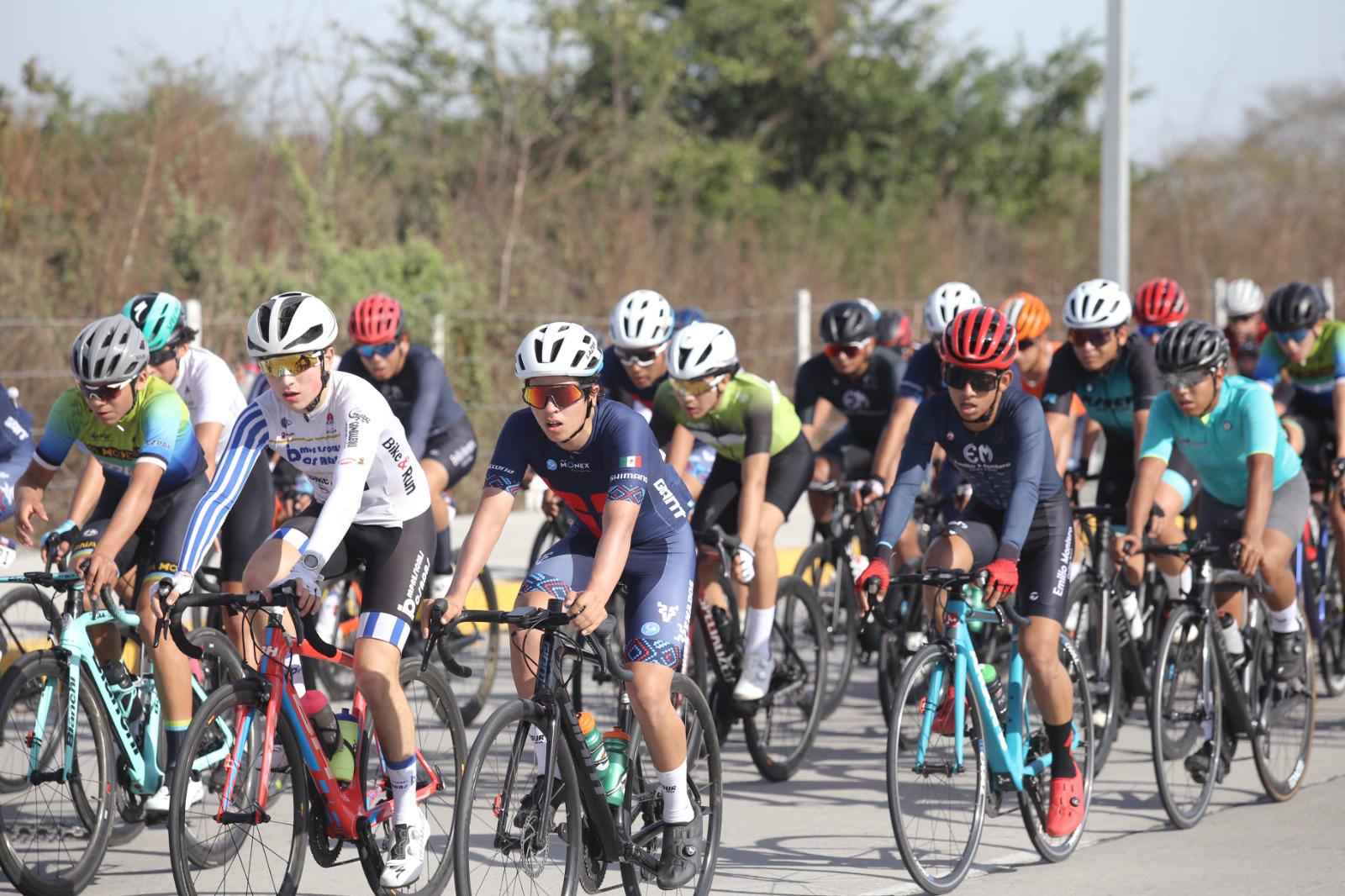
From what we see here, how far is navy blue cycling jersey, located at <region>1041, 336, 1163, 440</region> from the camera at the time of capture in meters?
8.24

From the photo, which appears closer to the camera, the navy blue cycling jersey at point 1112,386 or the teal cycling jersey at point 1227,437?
the teal cycling jersey at point 1227,437

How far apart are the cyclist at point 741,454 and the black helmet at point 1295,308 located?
325cm

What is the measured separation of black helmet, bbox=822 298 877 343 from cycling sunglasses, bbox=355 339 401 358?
245cm

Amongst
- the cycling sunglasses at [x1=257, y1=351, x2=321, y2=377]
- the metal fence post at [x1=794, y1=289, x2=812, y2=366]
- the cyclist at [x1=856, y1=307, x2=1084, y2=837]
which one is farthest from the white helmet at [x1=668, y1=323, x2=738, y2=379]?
the metal fence post at [x1=794, y1=289, x2=812, y2=366]

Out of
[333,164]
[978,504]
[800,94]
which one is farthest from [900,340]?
[800,94]

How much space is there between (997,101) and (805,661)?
2355 centimetres

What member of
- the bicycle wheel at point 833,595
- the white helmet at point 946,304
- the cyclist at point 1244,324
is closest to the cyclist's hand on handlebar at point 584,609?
the bicycle wheel at point 833,595

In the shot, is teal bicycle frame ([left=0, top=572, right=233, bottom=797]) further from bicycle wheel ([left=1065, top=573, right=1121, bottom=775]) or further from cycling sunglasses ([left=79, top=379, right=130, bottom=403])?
bicycle wheel ([left=1065, top=573, right=1121, bottom=775])

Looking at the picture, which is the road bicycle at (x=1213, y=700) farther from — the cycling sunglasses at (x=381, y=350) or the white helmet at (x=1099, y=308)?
the cycling sunglasses at (x=381, y=350)

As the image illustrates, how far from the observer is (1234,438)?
7156 mm

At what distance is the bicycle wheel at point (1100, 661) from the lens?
7.15 meters

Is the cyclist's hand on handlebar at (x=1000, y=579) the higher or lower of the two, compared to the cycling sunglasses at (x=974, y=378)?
lower

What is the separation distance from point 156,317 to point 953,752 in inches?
152

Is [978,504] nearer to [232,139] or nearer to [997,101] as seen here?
[232,139]
